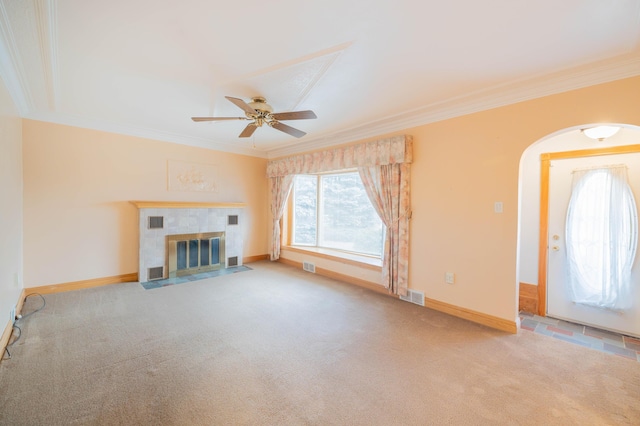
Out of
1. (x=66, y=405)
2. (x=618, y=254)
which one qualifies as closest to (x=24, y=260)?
(x=66, y=405)

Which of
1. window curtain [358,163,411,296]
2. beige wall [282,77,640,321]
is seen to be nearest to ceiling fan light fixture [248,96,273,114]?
window curtain [358,163,411,296]

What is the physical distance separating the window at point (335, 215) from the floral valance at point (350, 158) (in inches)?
17.5

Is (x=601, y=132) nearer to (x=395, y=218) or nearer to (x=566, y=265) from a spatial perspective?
(x=566, y=265)

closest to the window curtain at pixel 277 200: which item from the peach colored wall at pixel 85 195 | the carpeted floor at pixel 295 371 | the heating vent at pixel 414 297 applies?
the peach colored wall at pixel 85 195

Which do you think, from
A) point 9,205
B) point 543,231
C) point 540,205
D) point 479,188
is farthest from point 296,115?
point 543,231

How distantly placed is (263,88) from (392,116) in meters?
1.71

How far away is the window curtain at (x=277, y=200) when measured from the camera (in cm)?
540

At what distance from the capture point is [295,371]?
202 centimetres

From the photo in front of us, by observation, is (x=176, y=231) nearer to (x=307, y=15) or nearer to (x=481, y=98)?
(x=307, y=15)

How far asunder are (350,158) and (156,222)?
3.39 metres

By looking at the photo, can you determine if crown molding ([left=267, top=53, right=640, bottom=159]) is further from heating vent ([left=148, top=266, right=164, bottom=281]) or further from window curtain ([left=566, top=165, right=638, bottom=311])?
heating vent ([left=148, top=266, right=164, bottom=281])

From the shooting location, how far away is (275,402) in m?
1.71

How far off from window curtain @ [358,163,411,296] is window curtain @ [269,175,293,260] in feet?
7.26

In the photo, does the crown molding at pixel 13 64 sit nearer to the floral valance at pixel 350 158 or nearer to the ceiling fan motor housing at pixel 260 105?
the ceiling fan motor housing at pixel 260 105
